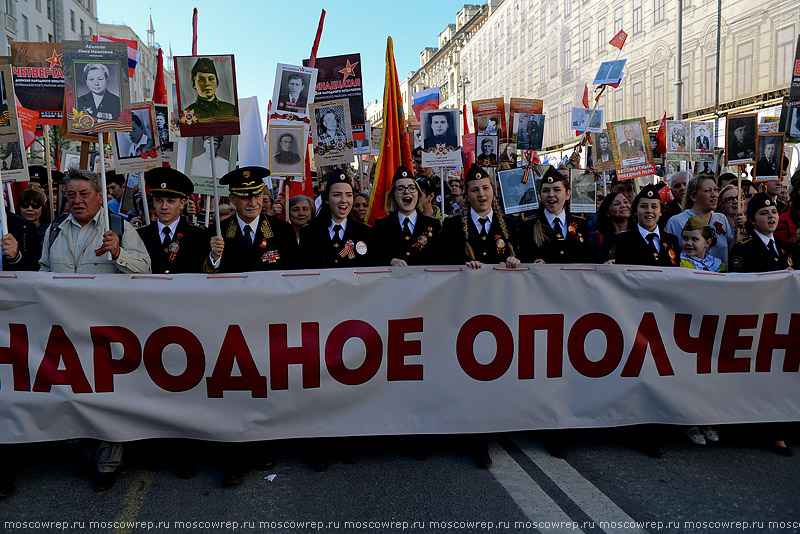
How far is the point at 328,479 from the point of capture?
3.65 meters

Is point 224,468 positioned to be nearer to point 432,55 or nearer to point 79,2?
point 79,2

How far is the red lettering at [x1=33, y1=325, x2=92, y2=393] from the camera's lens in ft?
12.1

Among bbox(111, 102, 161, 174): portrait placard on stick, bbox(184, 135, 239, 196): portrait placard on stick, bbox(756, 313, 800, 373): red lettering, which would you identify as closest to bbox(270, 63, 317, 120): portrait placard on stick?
bbox(184, 135, 239, 196): portrait placard on stick

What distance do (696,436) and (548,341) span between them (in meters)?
1.20

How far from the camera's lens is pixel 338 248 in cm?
462

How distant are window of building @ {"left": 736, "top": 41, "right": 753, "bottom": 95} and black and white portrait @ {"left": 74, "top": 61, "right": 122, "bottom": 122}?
2553 centimetres

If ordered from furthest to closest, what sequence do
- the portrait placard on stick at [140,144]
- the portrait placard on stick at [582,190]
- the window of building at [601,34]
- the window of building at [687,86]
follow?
the window of building at [601,34] < the window of building at [687,86] < the portrait placard on stick at [140,144] < the portrait placard on stick at [582,190]

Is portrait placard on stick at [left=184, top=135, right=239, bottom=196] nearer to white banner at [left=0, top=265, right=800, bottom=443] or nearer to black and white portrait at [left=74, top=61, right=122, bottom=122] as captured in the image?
black and white portrait at [left=74, top=61, right=122, bottom=122]

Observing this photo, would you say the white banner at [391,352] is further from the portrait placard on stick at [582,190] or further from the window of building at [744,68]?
the window of building at [744,68]

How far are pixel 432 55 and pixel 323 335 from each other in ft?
298

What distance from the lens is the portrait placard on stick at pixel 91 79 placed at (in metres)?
4.21

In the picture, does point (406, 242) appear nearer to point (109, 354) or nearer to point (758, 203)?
point (109, 354)

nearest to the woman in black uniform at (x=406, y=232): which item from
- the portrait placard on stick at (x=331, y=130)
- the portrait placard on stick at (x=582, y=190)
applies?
the portrait placard on stick at (x=582, y=190)

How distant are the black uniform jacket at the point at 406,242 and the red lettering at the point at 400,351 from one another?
2.82 feet
